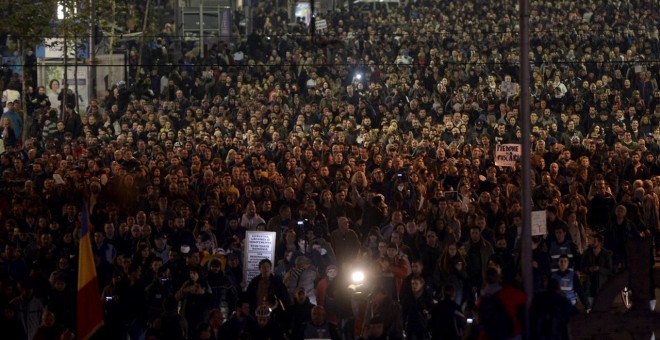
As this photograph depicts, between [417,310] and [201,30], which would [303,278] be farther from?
[201,30]

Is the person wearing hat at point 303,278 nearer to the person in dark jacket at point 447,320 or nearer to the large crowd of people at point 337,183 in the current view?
the large crowd of people at point 337,183

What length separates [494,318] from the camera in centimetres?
1435

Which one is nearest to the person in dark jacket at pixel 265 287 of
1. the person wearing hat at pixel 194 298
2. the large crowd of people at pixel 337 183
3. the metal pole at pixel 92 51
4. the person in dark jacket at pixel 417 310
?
the large crowd of people at pixel 337 183

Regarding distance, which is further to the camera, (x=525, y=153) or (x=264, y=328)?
(x=264, y=328)

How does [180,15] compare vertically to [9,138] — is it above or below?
above

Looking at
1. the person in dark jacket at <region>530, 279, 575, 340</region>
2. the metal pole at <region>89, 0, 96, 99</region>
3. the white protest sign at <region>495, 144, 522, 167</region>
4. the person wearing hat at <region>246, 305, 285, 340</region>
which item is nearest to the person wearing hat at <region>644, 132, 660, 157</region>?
the white protest sign at <region>495, 144, 522, 167</region>

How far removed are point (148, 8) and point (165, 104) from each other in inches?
404

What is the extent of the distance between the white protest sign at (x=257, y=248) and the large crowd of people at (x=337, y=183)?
0.18 metres

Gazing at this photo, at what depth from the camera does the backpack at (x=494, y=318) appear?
1434 centimetres

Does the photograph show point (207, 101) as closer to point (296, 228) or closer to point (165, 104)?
point (165, 104)

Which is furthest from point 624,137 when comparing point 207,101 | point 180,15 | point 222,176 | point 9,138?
point 180,15

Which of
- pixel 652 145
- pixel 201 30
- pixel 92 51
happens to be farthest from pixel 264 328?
pixel 201 30

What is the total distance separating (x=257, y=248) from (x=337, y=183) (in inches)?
160

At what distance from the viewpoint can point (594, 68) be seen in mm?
36906
